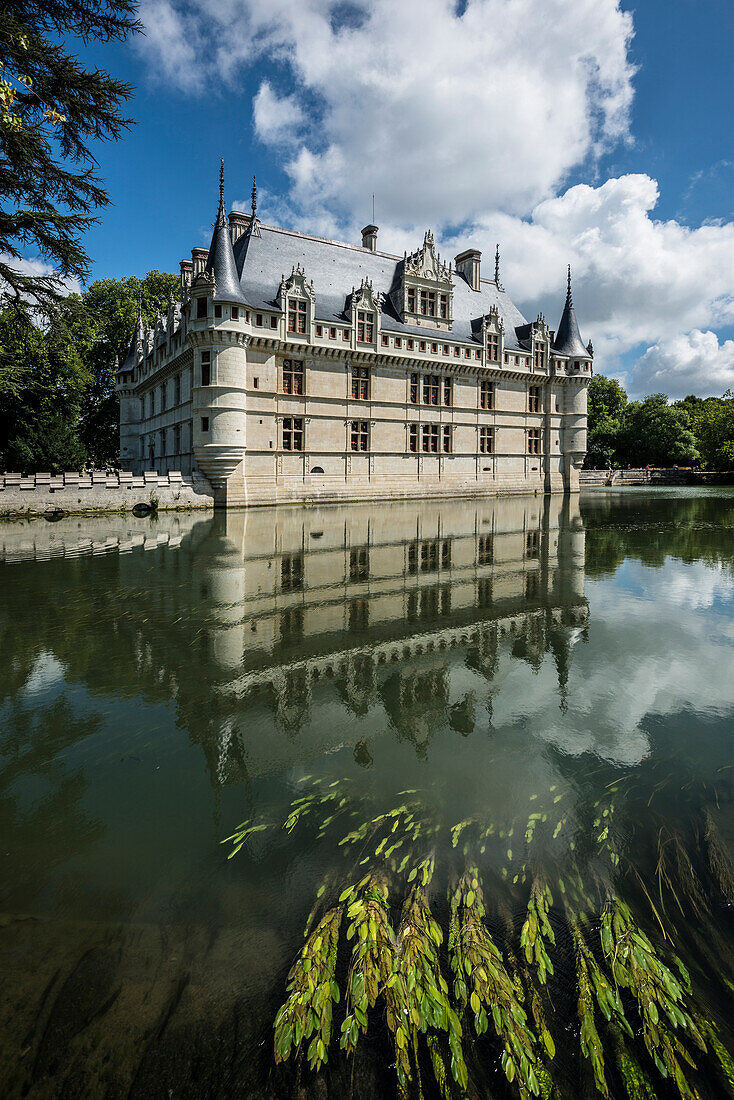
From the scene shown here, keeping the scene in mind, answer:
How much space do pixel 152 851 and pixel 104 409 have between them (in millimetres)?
54395

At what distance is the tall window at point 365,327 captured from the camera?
3504 centimetres

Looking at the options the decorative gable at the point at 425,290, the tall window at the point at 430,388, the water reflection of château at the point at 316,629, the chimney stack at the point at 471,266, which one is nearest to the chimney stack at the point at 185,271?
the decorative gable at the point at 425,290

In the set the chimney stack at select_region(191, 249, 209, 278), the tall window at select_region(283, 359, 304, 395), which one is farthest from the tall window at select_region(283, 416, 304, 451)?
the chimney stack at select_region(191, 249, 209, 278)

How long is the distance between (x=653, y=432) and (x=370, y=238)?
159ft

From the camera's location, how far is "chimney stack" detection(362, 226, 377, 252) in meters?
39.8

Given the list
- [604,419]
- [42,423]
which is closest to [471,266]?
[42,423]

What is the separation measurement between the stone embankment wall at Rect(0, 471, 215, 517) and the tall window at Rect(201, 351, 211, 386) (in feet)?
17.2

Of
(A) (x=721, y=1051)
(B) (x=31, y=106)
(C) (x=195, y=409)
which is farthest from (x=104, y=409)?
(A) (x=721, y=1051)

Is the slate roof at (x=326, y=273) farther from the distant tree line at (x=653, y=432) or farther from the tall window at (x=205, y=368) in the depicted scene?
the distant tree line at (x=653, y=432)

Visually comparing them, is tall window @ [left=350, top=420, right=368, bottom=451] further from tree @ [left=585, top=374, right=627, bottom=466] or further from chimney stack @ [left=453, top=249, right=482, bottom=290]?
tree @ [left=585, top=374, right=627, bottom=466]

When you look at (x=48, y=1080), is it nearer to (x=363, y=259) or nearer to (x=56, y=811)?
(x=56, y=811)

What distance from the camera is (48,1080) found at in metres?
2.09

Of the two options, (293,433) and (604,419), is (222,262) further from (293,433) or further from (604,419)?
(604,419)

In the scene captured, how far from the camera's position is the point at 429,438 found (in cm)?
3941
